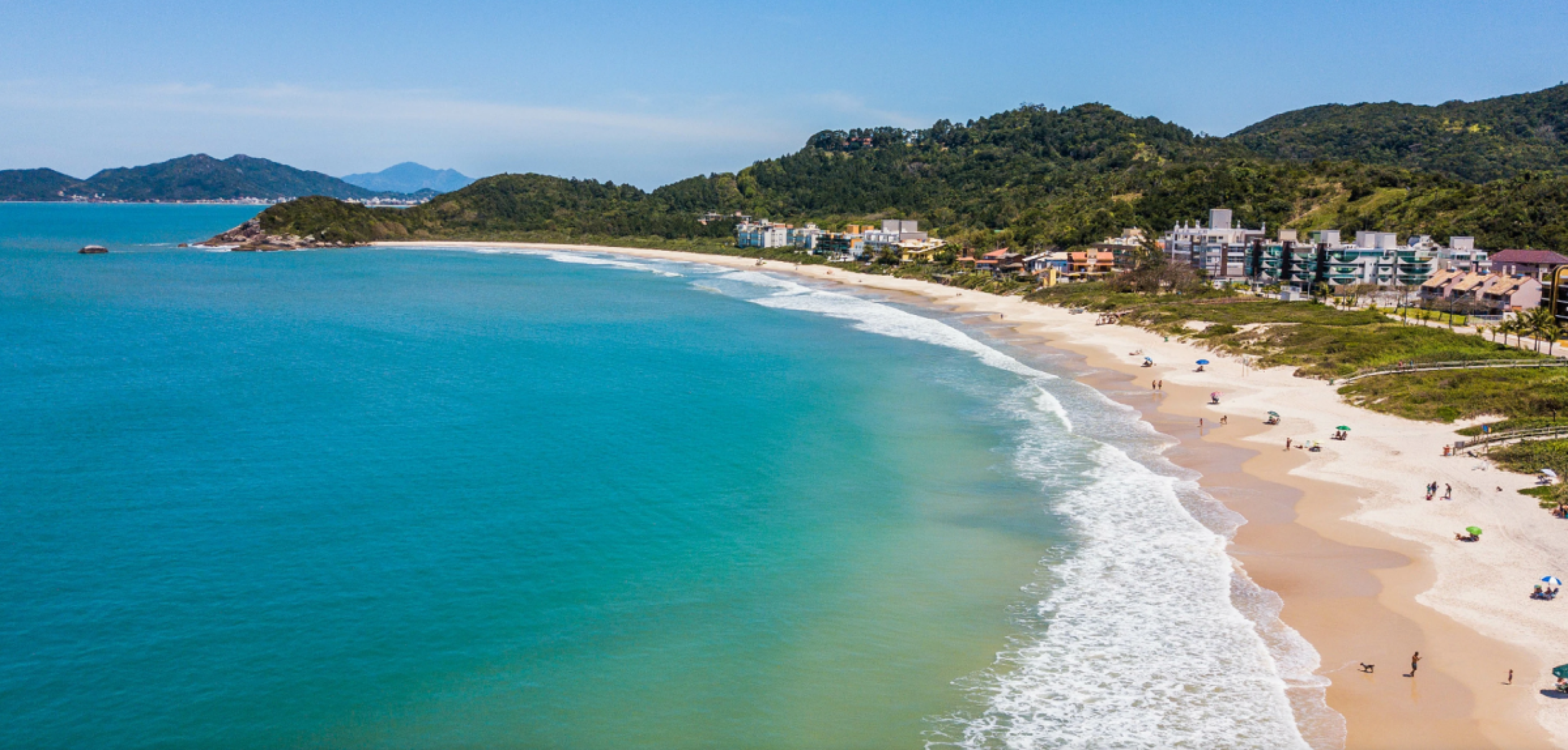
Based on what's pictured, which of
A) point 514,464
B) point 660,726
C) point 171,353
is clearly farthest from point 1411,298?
point 171,353

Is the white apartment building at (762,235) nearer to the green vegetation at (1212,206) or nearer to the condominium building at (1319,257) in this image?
the green vegetation at (1212,206)

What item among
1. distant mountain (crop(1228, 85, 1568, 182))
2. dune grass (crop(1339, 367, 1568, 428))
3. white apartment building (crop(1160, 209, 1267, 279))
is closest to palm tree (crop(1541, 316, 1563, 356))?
dune grass (crop(1339, 367, 1568, 428))

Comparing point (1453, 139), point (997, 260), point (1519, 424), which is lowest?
point (1519, 424)

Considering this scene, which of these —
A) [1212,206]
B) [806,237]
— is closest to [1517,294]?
[1212,206]

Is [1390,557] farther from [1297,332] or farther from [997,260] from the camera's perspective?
[997,260]

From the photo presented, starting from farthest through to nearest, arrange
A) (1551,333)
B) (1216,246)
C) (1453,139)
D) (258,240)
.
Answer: (258,240) < (1453,139) < (1216,246) < (1551,333)
